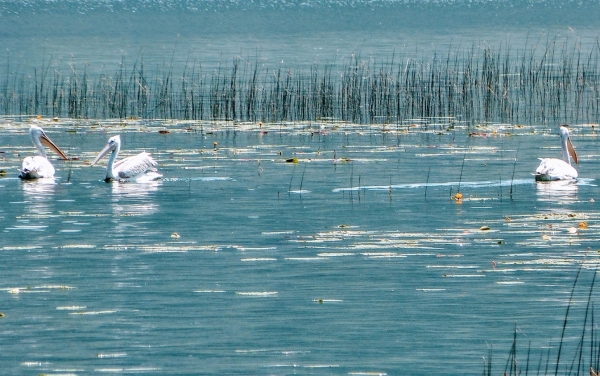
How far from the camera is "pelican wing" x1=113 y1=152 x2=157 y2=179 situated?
799 inches

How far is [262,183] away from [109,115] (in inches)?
474

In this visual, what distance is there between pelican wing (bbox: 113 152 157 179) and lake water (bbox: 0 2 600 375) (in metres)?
0.33

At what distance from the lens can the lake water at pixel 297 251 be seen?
32.8 ft

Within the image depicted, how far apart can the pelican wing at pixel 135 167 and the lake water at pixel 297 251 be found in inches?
13.0

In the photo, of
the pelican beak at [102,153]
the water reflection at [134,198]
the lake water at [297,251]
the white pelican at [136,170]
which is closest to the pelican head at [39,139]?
the lake water at [297,251]

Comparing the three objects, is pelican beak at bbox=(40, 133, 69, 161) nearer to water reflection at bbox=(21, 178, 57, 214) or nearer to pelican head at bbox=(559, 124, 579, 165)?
water reflection at bbox=(21, 178, 57, 214)

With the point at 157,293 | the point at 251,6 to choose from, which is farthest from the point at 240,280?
the point at 251,6

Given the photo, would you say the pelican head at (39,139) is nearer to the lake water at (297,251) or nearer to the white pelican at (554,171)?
the lake water at (297,251)

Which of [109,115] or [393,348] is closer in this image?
[393,348]

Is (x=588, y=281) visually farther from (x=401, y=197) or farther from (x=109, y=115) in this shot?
(x=109, y=115)

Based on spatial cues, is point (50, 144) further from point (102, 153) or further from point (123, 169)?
point (123, 169)

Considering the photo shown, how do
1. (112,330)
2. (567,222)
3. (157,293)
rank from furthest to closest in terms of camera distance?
(567,222) → (157,293) → (112,330)

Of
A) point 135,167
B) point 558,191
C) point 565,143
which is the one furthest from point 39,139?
point 558,191

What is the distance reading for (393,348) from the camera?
9945 millimetres
